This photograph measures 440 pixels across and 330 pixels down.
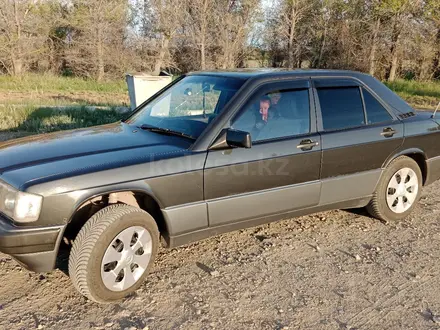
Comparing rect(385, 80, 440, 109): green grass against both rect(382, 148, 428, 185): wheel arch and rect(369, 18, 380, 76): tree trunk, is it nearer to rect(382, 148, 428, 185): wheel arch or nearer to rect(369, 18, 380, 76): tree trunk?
rect(369, 18, 380, 76): tree trunk

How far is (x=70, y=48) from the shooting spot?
28.7m

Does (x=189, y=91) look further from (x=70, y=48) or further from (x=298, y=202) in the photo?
(x=70, y=48)

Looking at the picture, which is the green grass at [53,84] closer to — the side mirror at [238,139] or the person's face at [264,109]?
the person's face at [264,109]

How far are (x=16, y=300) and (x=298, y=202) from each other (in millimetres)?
2446

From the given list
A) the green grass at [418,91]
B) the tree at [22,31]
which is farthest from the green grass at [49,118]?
the tree at [22,31]

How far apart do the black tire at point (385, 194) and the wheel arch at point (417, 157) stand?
0.17ft

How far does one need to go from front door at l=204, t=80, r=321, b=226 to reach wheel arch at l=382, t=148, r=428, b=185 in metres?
1.06

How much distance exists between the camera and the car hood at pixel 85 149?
10.3 ft

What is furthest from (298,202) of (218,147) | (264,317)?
(264,317)

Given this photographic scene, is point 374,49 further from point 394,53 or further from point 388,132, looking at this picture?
point 388,132

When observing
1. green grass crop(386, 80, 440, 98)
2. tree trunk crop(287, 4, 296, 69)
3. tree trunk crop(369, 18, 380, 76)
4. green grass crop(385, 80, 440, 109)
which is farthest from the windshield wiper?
tree trunk crop(287, 4, 296, 69)

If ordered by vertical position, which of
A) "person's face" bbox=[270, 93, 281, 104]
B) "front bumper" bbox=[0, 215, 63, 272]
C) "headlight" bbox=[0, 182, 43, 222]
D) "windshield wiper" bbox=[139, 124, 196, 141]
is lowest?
"front bumper" bbox=[0, 215, 63, 272]

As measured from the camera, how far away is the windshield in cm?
379

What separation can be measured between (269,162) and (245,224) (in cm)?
58
